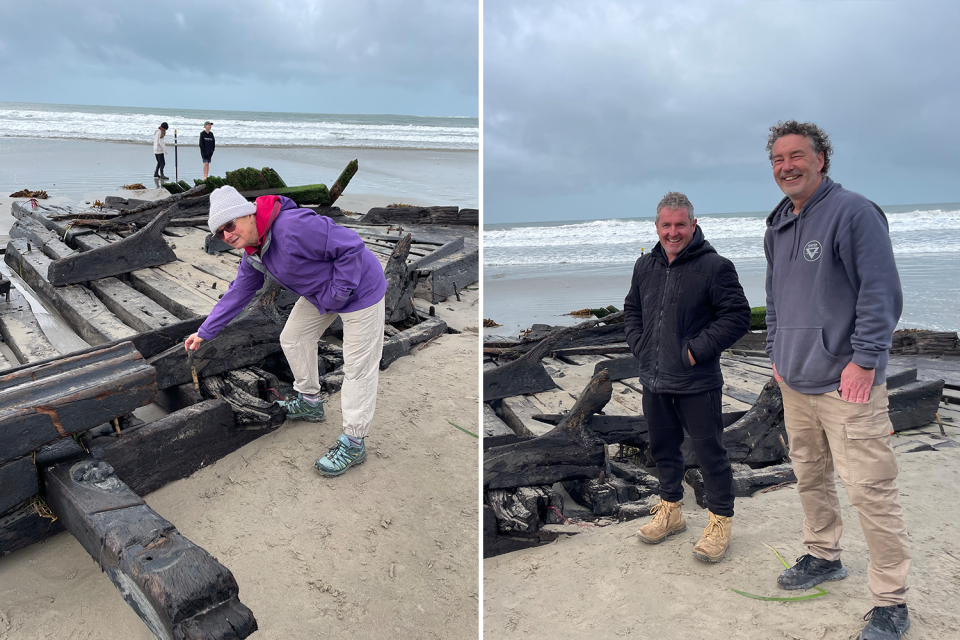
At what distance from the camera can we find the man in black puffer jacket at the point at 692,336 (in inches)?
119

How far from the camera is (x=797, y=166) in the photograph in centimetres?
271

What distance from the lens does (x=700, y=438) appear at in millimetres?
3174

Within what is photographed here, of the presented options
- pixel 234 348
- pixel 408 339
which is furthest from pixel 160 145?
pixel 234 348

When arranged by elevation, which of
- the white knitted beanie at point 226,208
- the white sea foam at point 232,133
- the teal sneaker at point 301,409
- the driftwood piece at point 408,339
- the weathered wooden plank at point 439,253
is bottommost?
the teal sneaker at point 301,409

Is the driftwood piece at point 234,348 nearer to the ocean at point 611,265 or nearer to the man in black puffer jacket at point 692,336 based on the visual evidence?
the man in black puffer jacket at point 692,336

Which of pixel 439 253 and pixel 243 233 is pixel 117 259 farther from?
pixel 243 233

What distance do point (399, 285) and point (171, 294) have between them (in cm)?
214

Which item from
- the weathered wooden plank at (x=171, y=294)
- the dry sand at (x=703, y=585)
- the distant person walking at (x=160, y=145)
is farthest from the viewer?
the distant person walking at (x=160, y=145)

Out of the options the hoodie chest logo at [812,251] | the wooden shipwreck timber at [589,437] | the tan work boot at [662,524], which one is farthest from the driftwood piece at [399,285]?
the hoodie chest logo at [812,251]

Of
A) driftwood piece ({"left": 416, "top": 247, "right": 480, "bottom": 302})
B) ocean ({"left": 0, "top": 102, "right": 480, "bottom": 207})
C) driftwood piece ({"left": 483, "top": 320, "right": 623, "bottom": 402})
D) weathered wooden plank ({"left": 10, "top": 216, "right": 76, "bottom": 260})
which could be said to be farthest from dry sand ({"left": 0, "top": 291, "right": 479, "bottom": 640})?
ocean ({"left": 0, "top": 102, "right": 480, "bottom": 207})

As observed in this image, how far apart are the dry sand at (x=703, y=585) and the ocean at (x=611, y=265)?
728 centimetres

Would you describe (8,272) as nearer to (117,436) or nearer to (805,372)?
(117,436)

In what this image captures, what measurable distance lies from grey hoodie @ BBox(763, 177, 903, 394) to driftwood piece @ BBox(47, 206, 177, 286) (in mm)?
6135

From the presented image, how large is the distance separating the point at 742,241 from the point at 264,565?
28.2 metres
